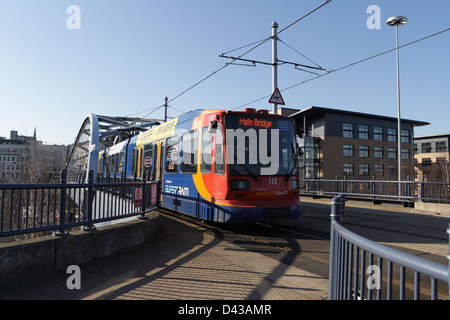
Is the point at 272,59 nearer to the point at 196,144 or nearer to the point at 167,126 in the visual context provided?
the point at 167,126

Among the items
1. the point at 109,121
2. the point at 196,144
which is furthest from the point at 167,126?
the point at 109,121

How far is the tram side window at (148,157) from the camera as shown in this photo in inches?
524

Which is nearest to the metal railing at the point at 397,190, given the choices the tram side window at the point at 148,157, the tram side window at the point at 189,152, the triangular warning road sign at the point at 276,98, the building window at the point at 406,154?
the triangular warning road sign at the point at 276,98

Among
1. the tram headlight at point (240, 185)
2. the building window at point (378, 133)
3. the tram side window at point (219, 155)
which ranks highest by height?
the building window at point (378, 133)

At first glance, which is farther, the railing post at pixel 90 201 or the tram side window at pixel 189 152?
the tram side window at pixel 189 152

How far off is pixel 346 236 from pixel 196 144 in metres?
6.92

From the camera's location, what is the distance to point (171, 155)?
1095cm

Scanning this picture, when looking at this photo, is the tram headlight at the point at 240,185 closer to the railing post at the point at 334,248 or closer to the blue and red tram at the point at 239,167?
the blue and red tram at the point at 239,167

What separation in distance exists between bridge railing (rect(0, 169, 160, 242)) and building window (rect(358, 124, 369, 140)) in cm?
4940

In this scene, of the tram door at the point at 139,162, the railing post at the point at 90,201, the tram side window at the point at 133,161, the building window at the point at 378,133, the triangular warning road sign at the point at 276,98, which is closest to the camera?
the railing post at the point at 90,201

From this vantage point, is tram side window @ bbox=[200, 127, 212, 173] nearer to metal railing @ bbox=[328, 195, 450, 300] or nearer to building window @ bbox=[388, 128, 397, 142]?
metal railing @ bbox=[328, 195, 450, 300]

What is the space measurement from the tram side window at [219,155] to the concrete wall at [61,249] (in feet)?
7.18

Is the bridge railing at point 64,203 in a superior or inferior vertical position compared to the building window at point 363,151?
inferior

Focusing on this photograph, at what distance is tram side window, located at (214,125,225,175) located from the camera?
8.02 meters
